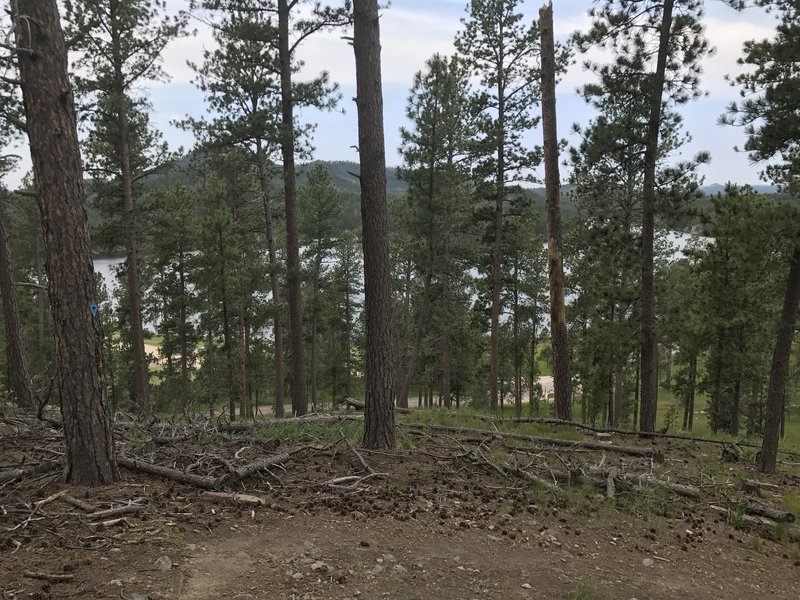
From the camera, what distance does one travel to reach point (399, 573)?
12.7 feet

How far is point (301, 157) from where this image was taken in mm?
14188

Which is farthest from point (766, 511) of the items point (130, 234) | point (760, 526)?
point (130, 234)

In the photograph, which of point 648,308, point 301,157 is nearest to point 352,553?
point 648,308

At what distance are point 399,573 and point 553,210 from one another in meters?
8.80

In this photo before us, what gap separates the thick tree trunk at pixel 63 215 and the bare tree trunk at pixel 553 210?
28.7 feet

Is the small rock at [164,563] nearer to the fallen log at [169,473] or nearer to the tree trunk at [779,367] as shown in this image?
the fallen log at [169,473]

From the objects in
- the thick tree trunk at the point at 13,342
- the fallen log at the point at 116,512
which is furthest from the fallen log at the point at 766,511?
the thick tree trunk at the point at 13,342

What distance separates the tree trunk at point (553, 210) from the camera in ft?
35.5

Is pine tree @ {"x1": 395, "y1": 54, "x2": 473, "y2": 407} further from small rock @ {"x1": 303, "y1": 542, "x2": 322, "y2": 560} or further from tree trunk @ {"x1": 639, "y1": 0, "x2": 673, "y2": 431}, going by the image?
small rock @ {"x1": 303, "y1": 542, "x2": 322, "y2": 560}

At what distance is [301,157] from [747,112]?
10067mm

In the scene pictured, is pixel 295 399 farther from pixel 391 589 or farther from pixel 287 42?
pixel 391 589

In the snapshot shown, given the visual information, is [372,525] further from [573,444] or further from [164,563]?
[573,444]

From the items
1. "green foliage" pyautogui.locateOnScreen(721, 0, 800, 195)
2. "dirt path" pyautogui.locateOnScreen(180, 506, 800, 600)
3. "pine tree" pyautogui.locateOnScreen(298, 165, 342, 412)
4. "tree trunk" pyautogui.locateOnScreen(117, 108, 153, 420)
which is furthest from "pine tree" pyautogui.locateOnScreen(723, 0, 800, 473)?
"pine tree" pyautogui.locateOnScreen(298, 165, 342, 412)

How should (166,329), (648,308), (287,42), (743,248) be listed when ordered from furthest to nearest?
(166,329)
(287,42)
(648,308)
(743,248)
